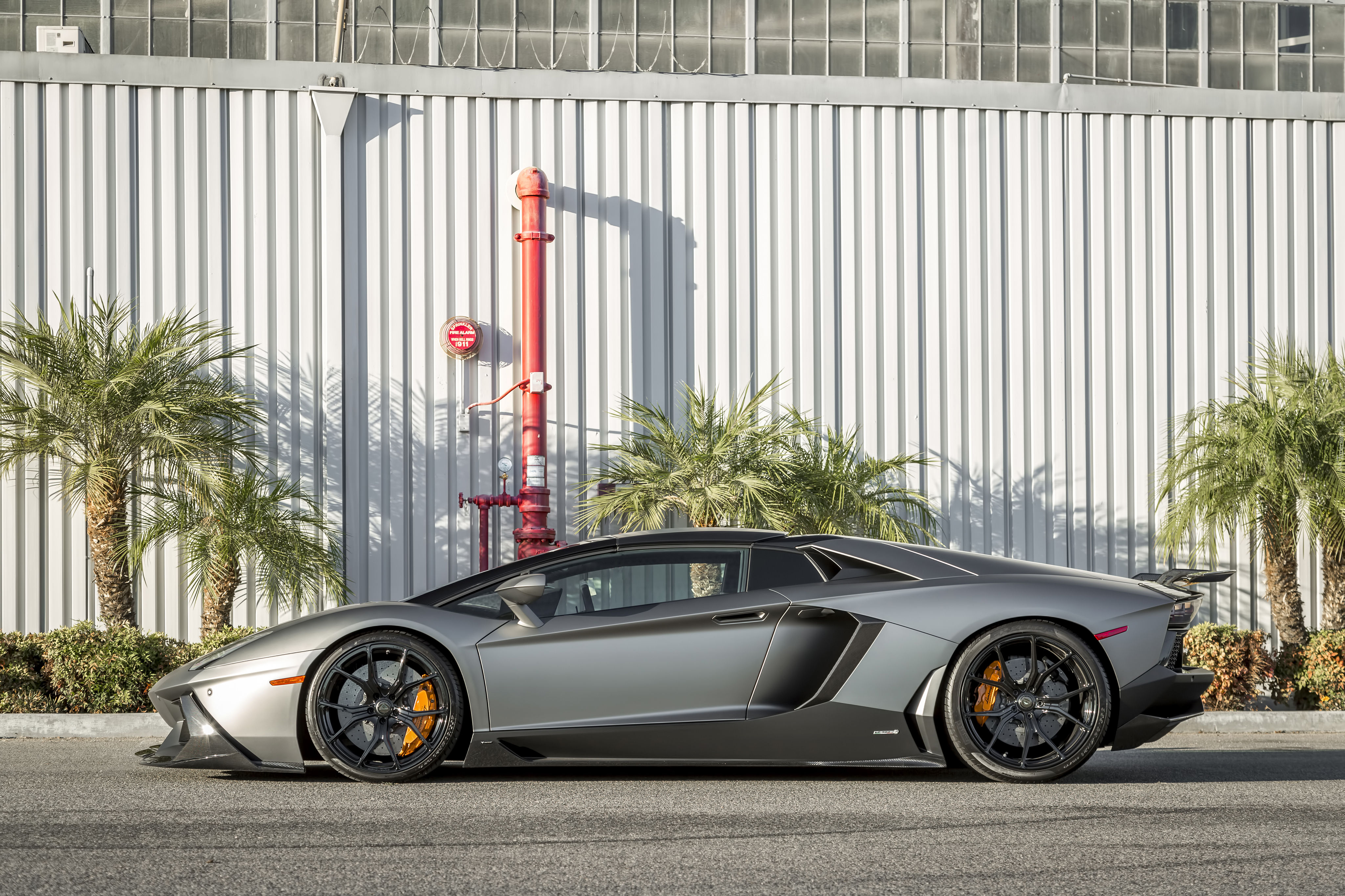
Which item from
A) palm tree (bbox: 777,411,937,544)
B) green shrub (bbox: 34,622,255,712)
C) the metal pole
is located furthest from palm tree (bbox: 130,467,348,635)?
palm tree (bbox: 777,411,937,544)

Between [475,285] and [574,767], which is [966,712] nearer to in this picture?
[574,767]

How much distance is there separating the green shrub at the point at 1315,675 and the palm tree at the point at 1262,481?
0.77 meters

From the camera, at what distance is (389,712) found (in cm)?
568

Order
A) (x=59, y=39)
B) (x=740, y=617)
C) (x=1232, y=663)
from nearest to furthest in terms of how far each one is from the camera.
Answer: (x=740, y=617) → (x=1232, y=663) → (x=59, y=39)

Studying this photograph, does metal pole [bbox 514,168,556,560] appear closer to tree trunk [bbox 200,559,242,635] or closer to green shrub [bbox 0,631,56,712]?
tree trunk [bbox 200,559,242,635]

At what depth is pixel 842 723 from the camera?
18.5 feet

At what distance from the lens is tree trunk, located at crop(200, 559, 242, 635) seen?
36.3 feet

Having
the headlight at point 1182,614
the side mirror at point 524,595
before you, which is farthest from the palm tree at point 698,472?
the side mirror at point 524,595

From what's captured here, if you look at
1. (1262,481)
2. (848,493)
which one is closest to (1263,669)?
(1262,481)

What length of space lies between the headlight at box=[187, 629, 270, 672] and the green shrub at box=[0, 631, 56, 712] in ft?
12.4

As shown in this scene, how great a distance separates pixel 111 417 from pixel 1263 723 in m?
9.29

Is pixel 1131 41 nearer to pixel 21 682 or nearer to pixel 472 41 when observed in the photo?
pixel 472 41

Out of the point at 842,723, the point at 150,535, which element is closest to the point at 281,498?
the point at 150,535

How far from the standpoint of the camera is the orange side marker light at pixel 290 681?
5652 millimetres
